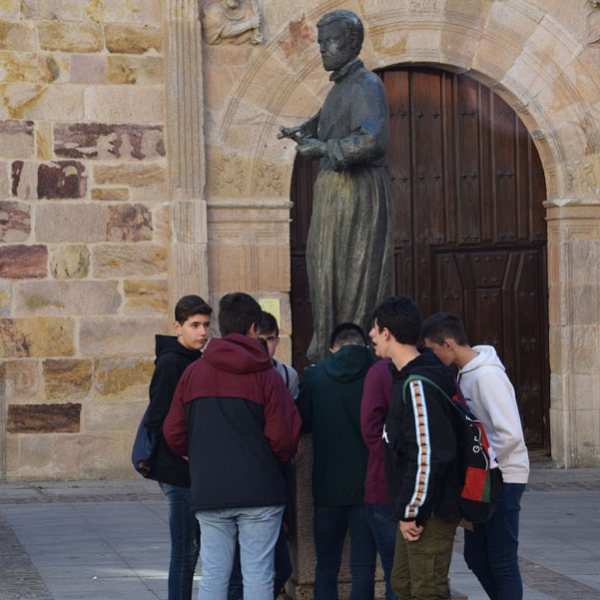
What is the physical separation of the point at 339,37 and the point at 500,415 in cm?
211

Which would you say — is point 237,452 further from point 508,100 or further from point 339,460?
point 508,100

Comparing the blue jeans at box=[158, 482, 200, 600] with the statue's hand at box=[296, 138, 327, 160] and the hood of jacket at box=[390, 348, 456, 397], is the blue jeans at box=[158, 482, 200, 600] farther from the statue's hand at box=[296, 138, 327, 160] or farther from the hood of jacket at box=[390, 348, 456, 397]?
the statue's hand at box=[296, 138, 327, 160]

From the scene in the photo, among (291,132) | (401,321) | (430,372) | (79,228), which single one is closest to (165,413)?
(401,321)

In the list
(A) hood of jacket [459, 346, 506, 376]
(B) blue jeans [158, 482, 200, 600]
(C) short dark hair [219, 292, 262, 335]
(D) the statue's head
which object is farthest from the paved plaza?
(D) the statue's head

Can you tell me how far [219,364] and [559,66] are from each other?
8340 millimetres

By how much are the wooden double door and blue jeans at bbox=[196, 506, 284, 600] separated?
25.8 feet

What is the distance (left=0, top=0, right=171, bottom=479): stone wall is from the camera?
12.1 metres

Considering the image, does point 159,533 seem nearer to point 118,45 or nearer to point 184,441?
point 184,441

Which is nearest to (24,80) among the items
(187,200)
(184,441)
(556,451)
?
(187,200)

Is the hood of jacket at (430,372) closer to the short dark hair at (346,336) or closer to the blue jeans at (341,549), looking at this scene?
the short dark hair at (346,336)

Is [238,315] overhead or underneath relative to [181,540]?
overhead

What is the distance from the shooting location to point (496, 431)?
6.07m

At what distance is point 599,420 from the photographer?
1320 centimetres

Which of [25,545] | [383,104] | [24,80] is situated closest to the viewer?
[383,104]
